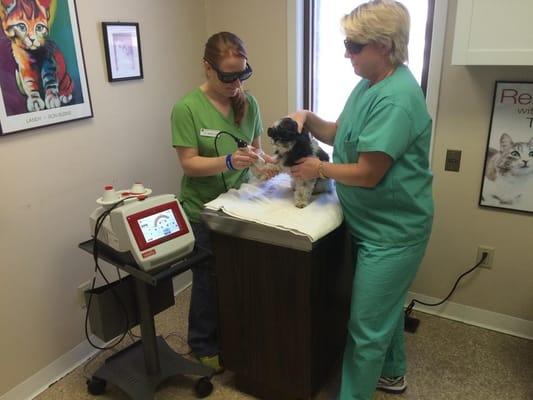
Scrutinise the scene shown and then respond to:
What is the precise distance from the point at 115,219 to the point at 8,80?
681 mm

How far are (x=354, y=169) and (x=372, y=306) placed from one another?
0.49 metres

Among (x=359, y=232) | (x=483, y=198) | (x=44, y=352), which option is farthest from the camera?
(x=483, y=198)

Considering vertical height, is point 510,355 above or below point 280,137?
below

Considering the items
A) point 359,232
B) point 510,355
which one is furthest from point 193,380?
point 510,355

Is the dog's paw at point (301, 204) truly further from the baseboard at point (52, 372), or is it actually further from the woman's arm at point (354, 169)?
the baseboard at point (52, 372)

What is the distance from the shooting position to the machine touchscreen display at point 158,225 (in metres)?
1.55

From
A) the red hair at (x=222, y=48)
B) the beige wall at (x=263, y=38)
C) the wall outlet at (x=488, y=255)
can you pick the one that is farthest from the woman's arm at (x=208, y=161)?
the wall outlet at (x=488, y=255)

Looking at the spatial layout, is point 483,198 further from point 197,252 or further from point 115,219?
point 115,219

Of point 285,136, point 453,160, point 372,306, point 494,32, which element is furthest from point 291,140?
point 453,160

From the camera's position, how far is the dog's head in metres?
1.57

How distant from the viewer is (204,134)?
1.83 metres

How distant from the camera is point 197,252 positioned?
1687mm

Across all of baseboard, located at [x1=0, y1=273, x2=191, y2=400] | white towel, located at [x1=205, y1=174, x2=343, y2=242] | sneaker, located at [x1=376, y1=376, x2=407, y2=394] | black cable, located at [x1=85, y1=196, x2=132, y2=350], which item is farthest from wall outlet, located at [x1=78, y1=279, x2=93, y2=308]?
sneaker, located at [x1=376, y1=376, x2=407, y2=394]

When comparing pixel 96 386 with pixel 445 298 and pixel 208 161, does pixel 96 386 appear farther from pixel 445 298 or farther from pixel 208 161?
pixel 445 298
